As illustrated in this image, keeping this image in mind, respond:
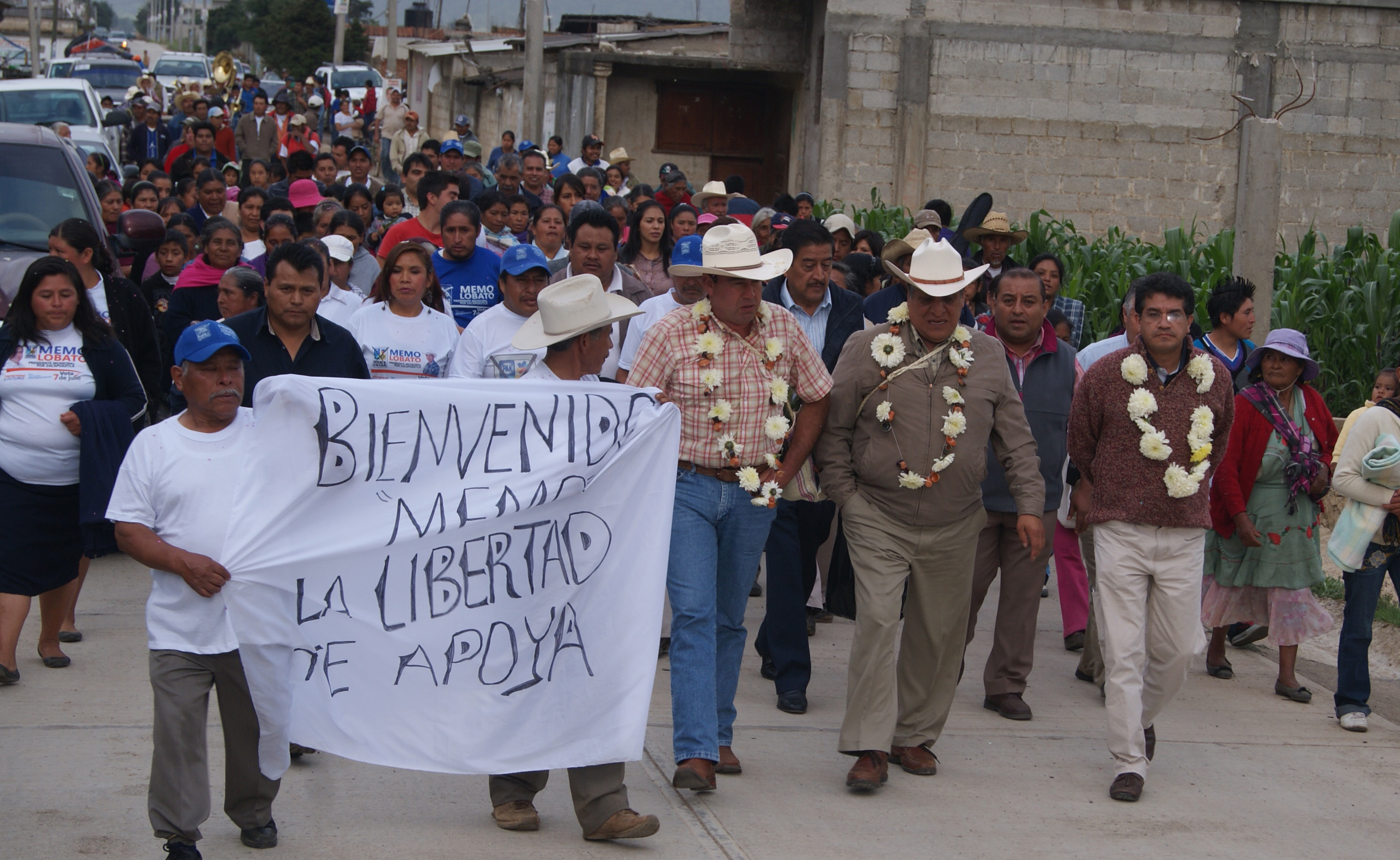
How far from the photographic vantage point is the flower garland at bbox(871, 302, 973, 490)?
5.74 metres

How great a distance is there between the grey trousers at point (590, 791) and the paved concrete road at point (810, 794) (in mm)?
105

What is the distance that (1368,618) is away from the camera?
22.9ft

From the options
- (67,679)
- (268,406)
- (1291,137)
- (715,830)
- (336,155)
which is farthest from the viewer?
(1291,137)

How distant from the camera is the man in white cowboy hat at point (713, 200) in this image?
13.4 metres

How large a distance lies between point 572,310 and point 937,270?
5.26ft

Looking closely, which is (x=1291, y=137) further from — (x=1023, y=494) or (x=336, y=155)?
(x=1023, y=494)

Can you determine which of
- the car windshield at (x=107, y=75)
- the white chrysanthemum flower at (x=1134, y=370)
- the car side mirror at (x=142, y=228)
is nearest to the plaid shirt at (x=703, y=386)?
the white chrysanthemum flower at (x=1134, y=370)

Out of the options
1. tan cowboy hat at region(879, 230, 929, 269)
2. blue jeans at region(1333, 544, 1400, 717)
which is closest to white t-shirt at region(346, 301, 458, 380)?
tan cowboy hat at region(879, 230, 929, 269)

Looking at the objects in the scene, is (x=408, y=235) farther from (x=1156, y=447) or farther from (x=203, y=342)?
(x=1156, y=447)

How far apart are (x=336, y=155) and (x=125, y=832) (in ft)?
47.3

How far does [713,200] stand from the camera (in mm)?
13492

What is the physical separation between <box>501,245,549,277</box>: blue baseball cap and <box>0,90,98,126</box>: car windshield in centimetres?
1427

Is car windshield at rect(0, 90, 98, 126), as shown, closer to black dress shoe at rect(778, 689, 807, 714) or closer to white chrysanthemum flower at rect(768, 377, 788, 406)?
black dress shoe at rect(778, 689, 807, 714)

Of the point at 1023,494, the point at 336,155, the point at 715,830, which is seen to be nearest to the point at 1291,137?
the point at 336,155
